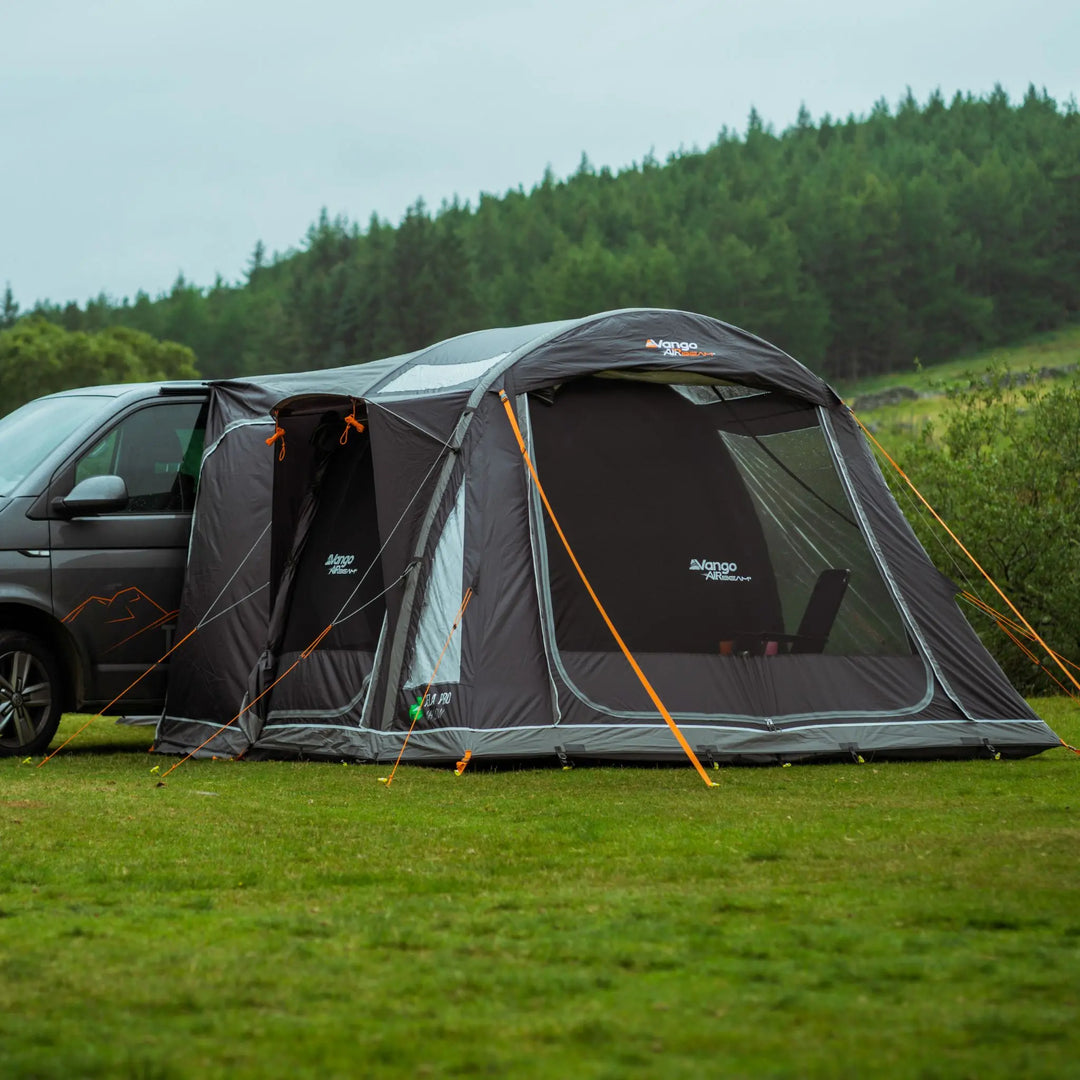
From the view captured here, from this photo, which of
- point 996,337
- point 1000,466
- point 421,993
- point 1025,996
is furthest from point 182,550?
point 996,337

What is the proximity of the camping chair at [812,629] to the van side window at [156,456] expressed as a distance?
400cm

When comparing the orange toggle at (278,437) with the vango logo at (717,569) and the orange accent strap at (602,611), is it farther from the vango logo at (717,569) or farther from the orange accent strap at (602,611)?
the vango logo at (717,569)

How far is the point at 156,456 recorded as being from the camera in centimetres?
1116

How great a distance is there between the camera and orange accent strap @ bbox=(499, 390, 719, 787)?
8867 mm

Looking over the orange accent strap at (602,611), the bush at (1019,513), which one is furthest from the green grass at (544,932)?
the bush at (1019,513)

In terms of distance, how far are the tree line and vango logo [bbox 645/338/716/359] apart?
72.1 meters

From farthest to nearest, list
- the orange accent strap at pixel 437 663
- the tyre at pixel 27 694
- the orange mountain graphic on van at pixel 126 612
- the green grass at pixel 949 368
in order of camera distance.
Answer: the green grass at pixel 949 368 → the orange mountain graphic on van at pixel 126 612 → the tyre at pixel 27 694 → the orange accent strap at pixel 437 663

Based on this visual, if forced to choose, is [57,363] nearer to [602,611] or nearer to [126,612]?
[126,612]

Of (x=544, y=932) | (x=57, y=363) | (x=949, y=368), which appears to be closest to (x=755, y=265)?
(x=949, y=368)

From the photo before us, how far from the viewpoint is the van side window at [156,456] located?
10883 millimetres

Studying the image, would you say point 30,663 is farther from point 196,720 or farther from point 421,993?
point 421,993

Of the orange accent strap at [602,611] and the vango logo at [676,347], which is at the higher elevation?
the vango logo at [676,347]

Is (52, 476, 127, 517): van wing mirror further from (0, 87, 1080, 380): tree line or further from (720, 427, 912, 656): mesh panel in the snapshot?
(0, 87, 1080, 380): tree line

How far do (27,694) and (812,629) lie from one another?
16.7ft
